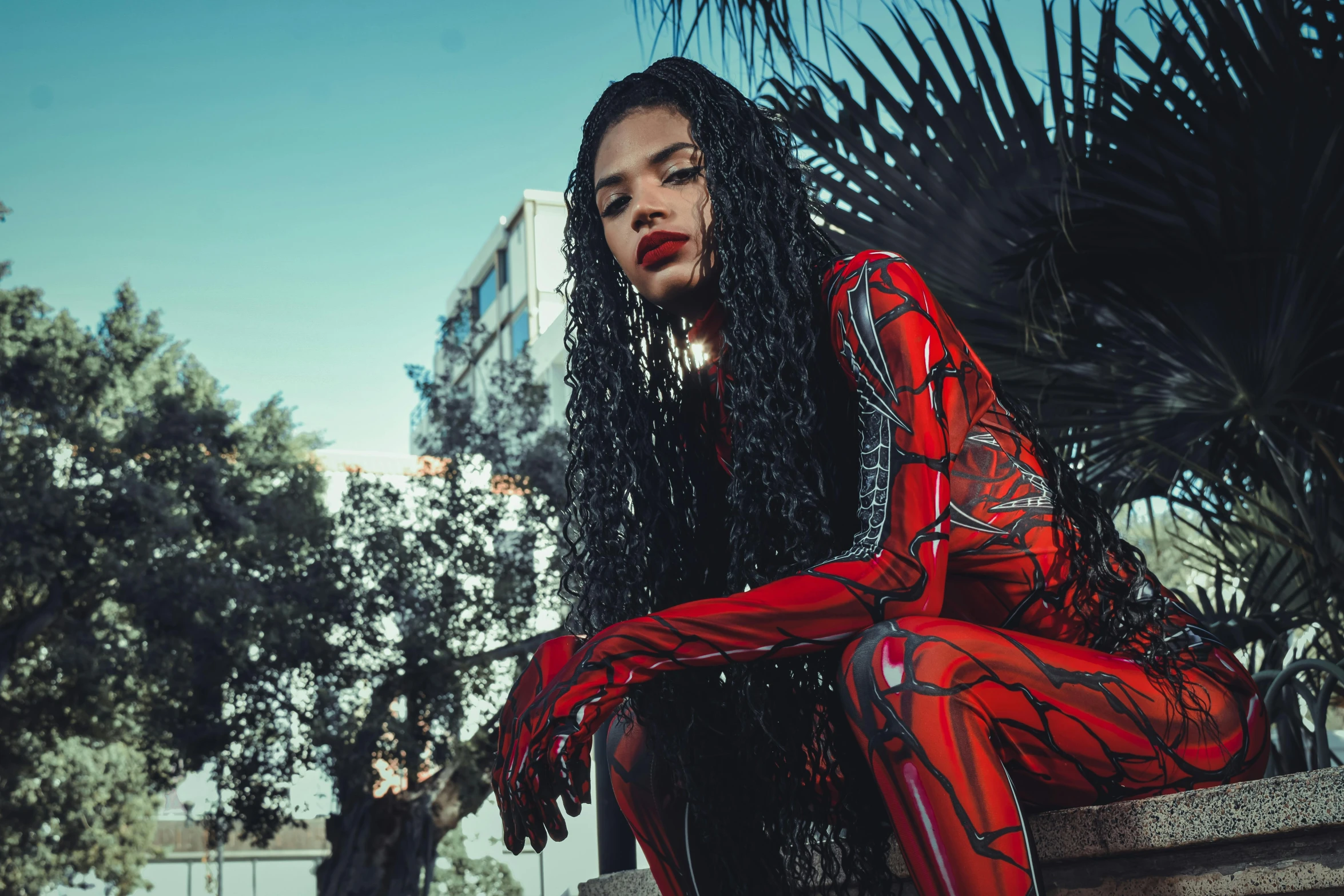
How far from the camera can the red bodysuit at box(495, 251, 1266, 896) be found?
1237mm

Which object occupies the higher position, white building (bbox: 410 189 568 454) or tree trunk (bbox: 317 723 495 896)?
white building (bbox: 410 189 568 454)

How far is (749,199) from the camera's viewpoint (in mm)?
1751

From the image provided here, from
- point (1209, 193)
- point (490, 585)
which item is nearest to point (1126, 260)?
point (1209, 193)

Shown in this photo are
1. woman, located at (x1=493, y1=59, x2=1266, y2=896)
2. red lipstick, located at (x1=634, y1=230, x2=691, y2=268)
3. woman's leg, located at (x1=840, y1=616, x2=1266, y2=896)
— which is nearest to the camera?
woman's leg, located at (x1=840, y1=616, x2=1266, y2=896)

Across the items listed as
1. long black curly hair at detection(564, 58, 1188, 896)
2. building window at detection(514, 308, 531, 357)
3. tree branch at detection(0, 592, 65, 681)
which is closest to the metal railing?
long black curly hair at detection(564, 58, 1188, 896)

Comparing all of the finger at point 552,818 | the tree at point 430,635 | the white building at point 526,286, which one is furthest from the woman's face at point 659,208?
the white building at point 526,286

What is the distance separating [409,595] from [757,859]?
13.0 metres

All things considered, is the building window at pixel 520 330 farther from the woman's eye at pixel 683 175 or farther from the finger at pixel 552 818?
the finger at pixel 552 818

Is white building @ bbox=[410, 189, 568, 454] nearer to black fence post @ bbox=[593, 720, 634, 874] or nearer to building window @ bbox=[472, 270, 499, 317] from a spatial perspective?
building window @ bbox=[472, 270, 499, 317]

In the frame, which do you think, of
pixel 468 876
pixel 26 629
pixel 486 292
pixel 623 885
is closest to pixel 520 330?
pixel 486 292

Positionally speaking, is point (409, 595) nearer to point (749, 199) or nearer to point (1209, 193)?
point (1209, 193)

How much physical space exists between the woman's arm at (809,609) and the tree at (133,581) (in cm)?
1286

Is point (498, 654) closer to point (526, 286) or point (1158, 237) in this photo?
point (1158, 237)

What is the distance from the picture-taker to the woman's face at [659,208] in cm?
174
